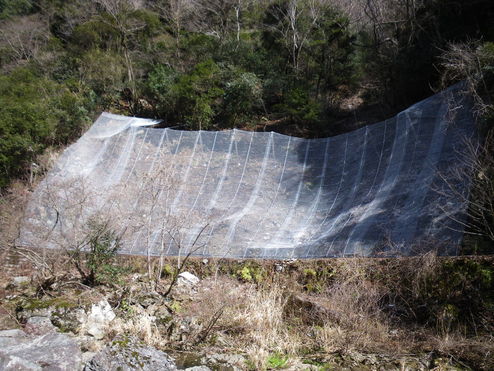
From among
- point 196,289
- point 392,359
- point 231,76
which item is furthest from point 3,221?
point 231,76

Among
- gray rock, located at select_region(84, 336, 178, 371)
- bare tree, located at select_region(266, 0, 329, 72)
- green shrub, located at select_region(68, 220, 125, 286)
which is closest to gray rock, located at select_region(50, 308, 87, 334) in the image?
green shrub, located at select_region(68, 220, 125, 286)

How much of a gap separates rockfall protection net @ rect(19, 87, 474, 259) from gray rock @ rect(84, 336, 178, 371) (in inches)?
89.3

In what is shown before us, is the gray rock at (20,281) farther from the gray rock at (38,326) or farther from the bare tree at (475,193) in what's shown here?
the bare tree at (475,193)

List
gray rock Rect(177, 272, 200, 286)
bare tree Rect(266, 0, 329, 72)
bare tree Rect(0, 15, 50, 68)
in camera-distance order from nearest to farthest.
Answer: gray rock Rect(177, 272, 200, 286), bare tree Rect(266, 0, 329, 72), bare tree Rect(0, 15, 50, 68)

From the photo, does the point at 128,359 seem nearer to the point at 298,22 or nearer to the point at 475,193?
the point at 475,193

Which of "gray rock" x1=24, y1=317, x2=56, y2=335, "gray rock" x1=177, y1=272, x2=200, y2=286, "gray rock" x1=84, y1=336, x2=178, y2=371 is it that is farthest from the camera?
"gray rock" x1=177, y1=272, x2=200, y2=286


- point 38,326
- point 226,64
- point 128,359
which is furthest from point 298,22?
point 128,359

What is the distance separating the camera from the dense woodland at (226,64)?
10.7m

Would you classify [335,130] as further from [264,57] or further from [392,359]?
[392,359]

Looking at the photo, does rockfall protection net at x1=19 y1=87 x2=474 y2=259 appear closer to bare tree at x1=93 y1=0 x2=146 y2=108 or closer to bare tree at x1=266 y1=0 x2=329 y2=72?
bare tree at x1=93 y1=0 x2=146 y2=108

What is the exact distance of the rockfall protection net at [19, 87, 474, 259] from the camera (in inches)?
263

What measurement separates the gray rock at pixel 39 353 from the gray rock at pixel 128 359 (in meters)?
0.24

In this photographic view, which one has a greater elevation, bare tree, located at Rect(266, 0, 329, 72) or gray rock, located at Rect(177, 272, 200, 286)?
bare tree, located at Rect(266, 0, 329, 72)

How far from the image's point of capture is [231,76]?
44.4 ft
